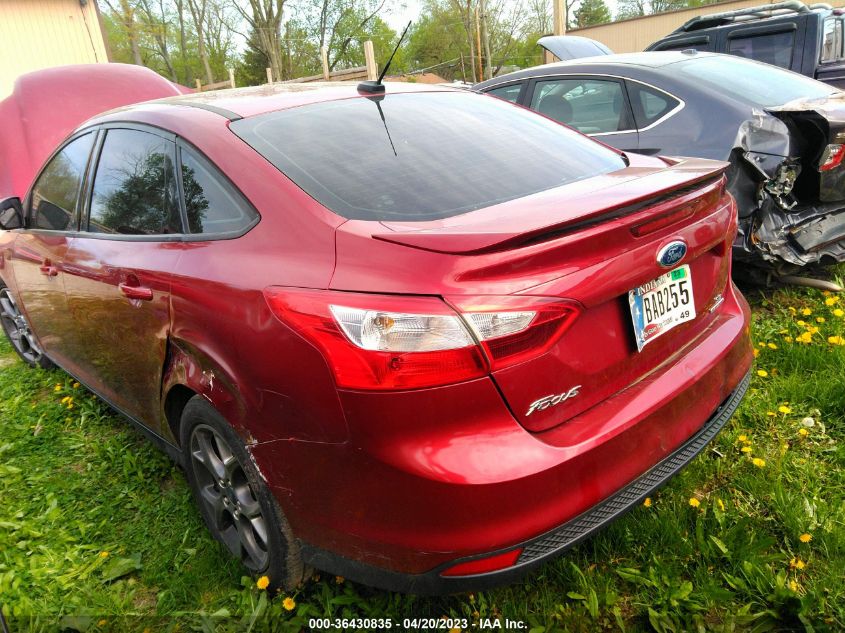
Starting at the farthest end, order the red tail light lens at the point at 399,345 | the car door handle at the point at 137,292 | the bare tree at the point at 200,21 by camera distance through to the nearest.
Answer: the bare tree at the point at 200,21, the car door handle at the point at 137,292, the red tail light lens at the point at 399,345

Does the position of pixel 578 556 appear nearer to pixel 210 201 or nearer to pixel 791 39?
pixel 210 201

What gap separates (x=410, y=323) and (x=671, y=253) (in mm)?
801

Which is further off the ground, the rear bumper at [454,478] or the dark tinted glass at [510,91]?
the dark tinted glass at [510,91]

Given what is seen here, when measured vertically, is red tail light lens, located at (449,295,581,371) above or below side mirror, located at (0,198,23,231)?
below

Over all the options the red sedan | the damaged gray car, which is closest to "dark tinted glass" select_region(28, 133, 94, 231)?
the red sedan

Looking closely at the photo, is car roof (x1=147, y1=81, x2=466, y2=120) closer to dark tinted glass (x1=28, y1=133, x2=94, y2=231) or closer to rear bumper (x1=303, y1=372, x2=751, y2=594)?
A: dark tinted glass (x1=28, y1=133, x2=94, y2=231)

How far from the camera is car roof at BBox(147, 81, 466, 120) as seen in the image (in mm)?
2285

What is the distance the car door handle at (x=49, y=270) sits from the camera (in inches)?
117

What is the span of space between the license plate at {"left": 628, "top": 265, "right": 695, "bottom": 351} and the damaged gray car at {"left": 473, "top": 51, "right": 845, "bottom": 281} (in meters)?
1.87

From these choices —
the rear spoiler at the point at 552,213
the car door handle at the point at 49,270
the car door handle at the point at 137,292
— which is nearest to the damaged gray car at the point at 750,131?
the rear spoiler at the point at 552,213

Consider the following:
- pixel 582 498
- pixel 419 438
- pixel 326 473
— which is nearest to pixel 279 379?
pixel 326 473

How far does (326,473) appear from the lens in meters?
1.65

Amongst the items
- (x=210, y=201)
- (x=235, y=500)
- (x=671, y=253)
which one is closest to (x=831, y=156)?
(x=671, y=253)

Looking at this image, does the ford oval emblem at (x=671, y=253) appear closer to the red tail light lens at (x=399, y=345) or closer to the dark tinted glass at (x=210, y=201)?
the red tail light lens at (x=399, y=345)
